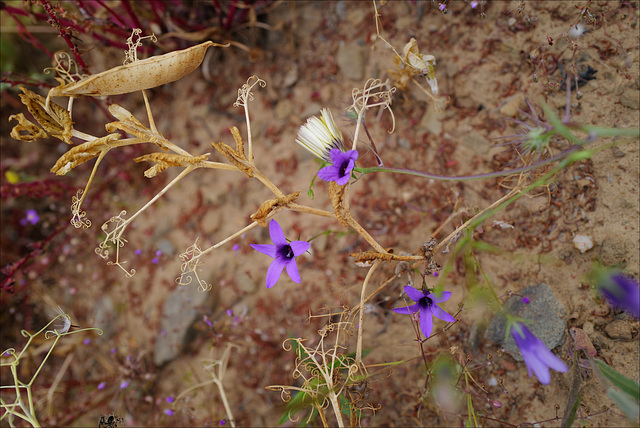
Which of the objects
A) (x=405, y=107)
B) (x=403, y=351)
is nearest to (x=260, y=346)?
(x=403, y=351)

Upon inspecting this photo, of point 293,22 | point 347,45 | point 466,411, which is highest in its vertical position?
point 293,22

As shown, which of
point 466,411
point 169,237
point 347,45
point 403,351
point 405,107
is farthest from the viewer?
point 169,237

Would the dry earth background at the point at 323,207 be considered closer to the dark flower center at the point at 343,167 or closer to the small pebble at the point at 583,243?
the small pebble at the point at 583,243

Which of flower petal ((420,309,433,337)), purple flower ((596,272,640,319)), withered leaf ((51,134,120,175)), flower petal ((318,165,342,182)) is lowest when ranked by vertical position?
flower petal ((420,309,433,337))

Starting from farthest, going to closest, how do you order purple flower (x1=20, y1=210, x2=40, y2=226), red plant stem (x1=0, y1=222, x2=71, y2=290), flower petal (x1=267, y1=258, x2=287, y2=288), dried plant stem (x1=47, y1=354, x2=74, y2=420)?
purple flower (x1=20, y1=210, x2=40, y2=226), dried plant stem (x1=47, y1=354, x2=74, y2=420), red plant stem (x1=0, y1=222, x2=71, y2=290), flower petal (x1=267, y1=258, x2=287, y2=288)

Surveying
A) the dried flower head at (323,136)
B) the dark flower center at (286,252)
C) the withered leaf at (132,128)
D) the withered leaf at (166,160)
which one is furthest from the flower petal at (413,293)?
the withered leaf at (132,128)

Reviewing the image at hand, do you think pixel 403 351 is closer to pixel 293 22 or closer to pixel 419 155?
pixel 419 155

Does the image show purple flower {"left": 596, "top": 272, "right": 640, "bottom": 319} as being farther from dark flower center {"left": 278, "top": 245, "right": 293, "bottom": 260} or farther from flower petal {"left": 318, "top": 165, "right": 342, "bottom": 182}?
dark flower center {"left": 278, "top": 245, "right": 293, "bottom": 260}

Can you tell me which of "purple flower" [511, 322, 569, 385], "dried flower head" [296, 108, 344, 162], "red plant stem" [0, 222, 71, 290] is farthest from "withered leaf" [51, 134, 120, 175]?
"purple flower" [511, 322, 569, 385]
